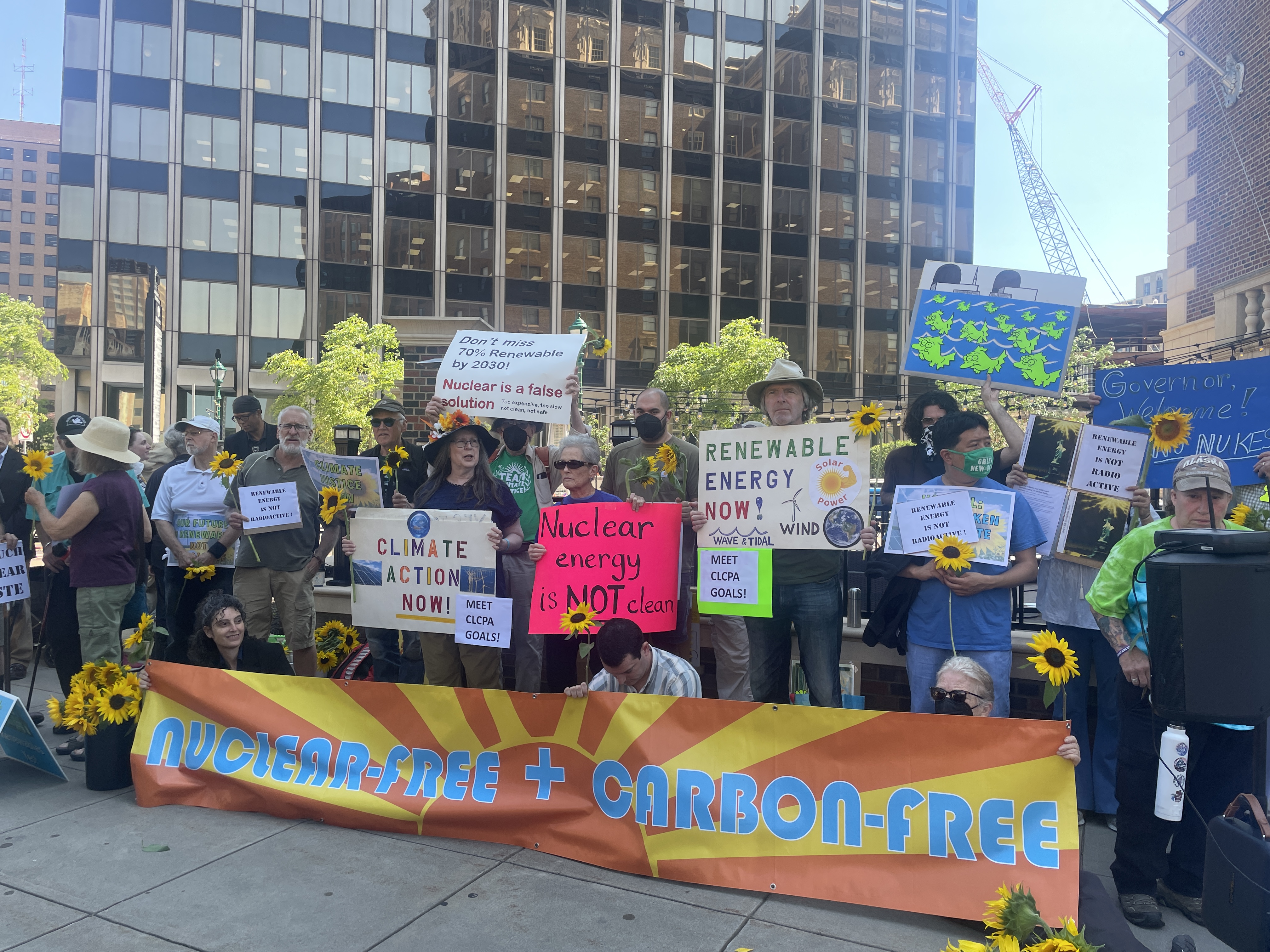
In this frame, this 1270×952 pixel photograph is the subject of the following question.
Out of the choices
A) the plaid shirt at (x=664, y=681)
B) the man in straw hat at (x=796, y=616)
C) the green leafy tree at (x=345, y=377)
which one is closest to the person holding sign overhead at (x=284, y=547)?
the plaid shirt at (x=664, y=681)

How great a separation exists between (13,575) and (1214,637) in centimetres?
Result: 689

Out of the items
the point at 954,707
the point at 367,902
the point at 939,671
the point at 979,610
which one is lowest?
the point at 367,902

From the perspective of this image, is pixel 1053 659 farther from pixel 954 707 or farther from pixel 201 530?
pixel 201 530

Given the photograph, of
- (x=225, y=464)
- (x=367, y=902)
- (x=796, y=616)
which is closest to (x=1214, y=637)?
(x=796, y=616)

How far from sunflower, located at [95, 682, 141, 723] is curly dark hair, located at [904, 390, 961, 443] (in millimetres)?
4542

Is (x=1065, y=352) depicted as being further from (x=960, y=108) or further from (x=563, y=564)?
(x=960, y=108)

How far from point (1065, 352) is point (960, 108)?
50410 millimetres

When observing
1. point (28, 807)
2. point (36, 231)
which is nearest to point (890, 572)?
point (28, 807)

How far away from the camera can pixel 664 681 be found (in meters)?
4.14

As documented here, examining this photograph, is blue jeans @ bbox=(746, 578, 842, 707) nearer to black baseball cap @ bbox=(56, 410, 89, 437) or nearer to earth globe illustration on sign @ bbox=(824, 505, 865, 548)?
earth globe illustration on sign @ bbox=(824, 505, 865, 548)

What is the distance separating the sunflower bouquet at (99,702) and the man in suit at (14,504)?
1.49 m

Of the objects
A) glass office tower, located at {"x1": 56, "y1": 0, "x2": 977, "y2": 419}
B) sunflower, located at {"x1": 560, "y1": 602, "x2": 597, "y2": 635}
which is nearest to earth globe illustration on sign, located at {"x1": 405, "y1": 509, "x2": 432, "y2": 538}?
sunflower, located at {"x1": 560, "y1": 602, "x2": 597, "y2": 635}

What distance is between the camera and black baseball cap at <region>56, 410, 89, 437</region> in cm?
627

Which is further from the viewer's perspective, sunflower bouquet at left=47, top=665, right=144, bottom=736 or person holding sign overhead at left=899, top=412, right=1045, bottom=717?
sunflower bouquet at left=47, top=665, right=144, bottom=736
